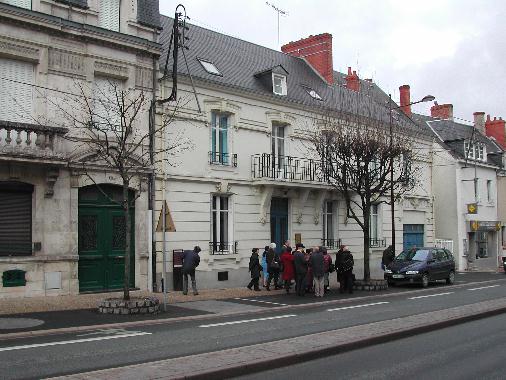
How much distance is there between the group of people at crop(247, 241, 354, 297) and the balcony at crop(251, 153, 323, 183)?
11.3 ft

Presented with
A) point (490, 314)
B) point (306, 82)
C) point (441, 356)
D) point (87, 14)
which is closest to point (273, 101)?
point (306, 82)

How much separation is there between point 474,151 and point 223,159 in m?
22.5

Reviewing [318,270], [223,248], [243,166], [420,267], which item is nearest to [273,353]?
[318,270]

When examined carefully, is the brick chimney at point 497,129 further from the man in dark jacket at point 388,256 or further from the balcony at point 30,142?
the balcony at point 30,142

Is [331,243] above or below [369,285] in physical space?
above

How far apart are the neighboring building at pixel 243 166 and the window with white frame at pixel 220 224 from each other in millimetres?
37

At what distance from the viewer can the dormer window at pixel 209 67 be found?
22.5 metres

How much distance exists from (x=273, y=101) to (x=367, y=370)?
16.7 meters

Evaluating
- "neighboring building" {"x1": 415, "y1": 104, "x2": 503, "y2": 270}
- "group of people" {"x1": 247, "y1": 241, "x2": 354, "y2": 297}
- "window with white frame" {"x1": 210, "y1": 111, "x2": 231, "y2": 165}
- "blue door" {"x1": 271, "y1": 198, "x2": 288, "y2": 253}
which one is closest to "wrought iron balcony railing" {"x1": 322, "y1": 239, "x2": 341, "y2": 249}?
"blue door" {"x1": 271, "y1": 198, "x2": 288, "y2": 253}

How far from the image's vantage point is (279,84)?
2489 centimetres

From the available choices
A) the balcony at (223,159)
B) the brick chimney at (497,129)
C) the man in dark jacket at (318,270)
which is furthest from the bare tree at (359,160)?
the brick chimney at (497,129)

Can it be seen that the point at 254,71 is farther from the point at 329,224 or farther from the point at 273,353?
the point at 273,353

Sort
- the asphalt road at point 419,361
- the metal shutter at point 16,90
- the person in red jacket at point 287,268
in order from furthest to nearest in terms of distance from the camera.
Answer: the person in red jacket at point 287,268, the metal shutter at point 16,90, the asphalt road at point 419,361

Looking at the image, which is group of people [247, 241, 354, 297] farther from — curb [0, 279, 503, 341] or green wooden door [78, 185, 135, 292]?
green wooden door [78, 185, 135, 292]
